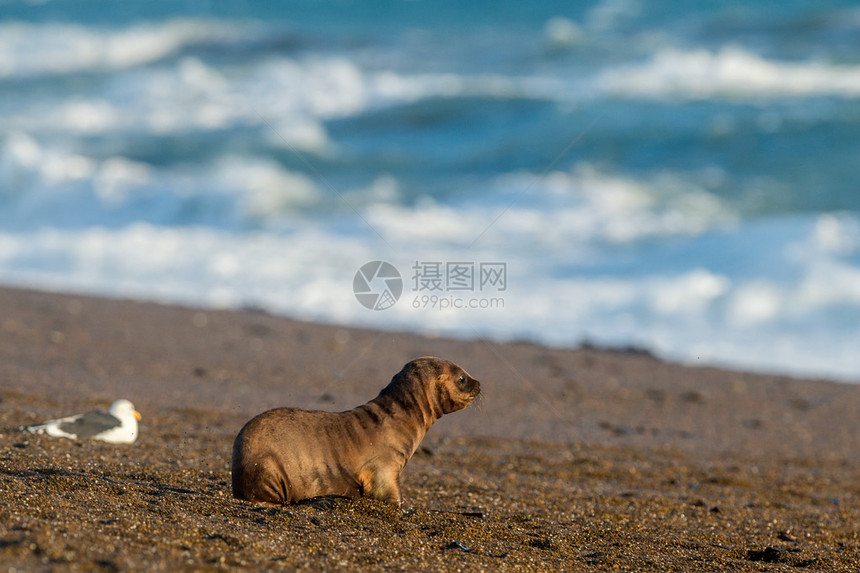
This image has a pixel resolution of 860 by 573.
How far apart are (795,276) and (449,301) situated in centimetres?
510

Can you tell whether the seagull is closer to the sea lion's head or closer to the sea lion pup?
the sea lion pup

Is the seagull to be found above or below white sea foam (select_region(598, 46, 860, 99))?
below

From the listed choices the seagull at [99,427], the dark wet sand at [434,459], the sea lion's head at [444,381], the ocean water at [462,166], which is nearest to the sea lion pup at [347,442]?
the sea lion's head at [444,381]

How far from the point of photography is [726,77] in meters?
23.8

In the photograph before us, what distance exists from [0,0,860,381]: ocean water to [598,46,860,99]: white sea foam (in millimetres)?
69

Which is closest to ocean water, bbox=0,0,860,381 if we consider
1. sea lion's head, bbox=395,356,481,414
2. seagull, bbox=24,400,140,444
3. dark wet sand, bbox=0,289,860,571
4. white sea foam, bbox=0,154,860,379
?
white sea foam, bbox=0,154,860,379

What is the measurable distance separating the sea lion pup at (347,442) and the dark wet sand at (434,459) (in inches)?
5.6

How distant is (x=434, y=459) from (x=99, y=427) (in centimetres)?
221

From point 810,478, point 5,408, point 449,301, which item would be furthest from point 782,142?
point 5,408

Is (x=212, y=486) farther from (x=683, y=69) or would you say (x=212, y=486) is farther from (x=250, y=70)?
(x=250, y=70)

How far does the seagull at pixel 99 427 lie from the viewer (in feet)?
20.6

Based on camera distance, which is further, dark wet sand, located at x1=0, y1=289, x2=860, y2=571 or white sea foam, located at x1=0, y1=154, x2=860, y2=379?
white sea foam, located at x1=0, y1=154, x2=860, y2=379

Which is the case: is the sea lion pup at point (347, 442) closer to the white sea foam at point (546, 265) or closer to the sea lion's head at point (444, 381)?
the sea lion's head at point (444, 381)

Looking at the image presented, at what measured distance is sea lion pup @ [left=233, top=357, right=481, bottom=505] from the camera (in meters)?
4.84
